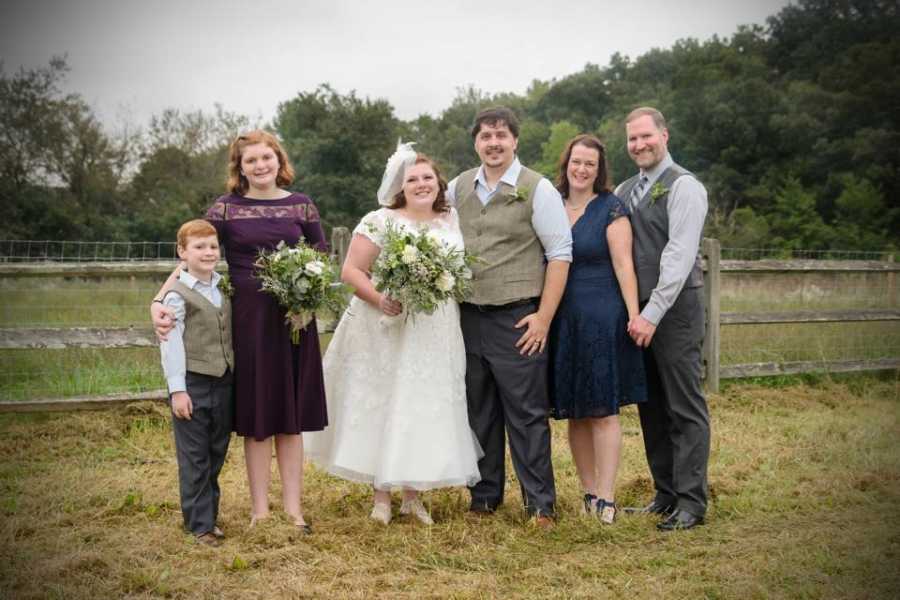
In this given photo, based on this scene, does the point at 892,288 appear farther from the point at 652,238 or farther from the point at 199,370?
the point at 199,370

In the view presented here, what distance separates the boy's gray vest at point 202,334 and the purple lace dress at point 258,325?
0.14 m

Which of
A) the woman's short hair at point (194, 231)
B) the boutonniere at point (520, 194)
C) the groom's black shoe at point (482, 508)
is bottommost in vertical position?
the groom's black shoe at point (482, 508)

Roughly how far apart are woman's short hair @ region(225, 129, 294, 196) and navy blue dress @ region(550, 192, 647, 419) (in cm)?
178

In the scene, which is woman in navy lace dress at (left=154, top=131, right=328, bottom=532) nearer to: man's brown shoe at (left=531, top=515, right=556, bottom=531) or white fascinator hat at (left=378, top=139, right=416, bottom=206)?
white fascinator hat at (left=378, top=139, right=416, bottom=206)

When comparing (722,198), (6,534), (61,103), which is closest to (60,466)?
(6,534)

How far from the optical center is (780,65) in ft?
156

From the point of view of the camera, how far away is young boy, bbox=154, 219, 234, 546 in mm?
4383

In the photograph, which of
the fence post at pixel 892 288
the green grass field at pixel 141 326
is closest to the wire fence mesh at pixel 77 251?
the green grass field at pixel 141 326

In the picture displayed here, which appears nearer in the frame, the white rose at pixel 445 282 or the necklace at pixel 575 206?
the white rose at pixel 445 282

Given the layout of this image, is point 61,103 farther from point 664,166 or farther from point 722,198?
point 722,198

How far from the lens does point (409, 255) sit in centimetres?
441

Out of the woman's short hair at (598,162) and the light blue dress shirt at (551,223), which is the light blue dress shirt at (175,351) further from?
the woman's short hair at (598,162)

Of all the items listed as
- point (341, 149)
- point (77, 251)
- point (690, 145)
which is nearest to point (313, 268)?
point (77, 251)

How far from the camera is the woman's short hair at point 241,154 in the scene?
15.2 feet
